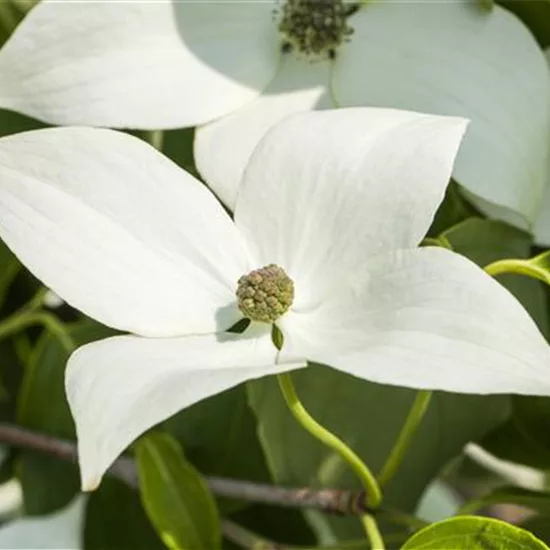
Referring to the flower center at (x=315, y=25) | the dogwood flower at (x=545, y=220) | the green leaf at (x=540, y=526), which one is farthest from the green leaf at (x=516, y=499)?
the flower center at (x=315, y=25)

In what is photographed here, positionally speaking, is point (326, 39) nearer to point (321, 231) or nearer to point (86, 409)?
point (321, 231)

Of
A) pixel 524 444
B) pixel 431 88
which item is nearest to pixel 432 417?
pixel 524 444

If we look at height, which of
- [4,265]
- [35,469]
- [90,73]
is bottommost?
[35,469]

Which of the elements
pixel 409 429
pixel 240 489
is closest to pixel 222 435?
pixel 240 489

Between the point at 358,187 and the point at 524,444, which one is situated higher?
the point at 358,187

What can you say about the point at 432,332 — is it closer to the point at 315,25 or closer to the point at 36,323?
the point at 315,25

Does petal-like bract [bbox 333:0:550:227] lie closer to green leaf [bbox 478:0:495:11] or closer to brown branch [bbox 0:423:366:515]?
green leaf [bbox 478:0:495:11]

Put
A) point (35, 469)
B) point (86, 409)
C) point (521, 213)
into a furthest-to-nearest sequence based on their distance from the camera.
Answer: point (35, 469)
point (521, 213)
point (86, 409)

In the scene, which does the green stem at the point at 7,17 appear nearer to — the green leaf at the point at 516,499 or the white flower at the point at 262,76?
the white flower at the point at 262,76

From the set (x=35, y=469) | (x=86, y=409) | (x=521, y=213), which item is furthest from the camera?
(x=35, y=469)
